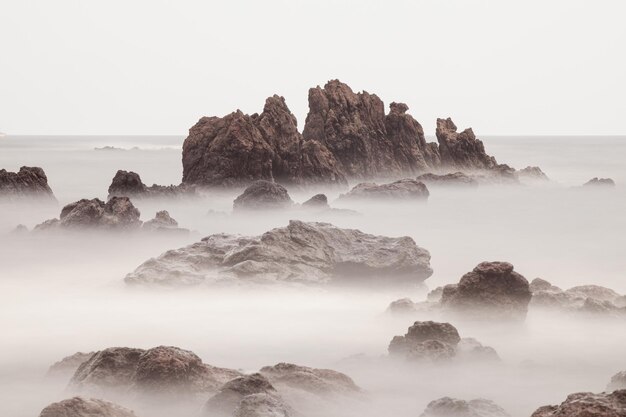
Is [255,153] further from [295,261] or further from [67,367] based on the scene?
[67,367]

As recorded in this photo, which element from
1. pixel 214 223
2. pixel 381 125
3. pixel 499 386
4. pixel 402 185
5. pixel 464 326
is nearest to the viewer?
pixel 499 386

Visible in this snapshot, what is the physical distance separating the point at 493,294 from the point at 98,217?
20.4 meters

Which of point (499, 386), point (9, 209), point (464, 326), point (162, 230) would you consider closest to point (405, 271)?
point (464, 326)

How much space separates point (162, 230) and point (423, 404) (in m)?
23.5

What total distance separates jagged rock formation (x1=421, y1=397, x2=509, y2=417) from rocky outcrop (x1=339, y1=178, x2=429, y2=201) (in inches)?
1628

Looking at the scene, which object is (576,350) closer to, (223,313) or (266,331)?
(266,331)

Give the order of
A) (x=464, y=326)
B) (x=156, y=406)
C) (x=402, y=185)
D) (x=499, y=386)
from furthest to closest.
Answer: (x=402, y=185) → (x=464, y=326) → (x=499, y=386) → (x=156, y=406)

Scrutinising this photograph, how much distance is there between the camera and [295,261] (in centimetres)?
2552

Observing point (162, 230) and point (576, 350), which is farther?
point (162, 230)

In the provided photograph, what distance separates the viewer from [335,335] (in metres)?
20.4

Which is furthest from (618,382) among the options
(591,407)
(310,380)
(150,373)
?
(150,373)

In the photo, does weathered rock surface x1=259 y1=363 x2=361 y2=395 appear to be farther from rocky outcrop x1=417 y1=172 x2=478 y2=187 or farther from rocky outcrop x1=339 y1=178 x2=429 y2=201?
rocky outcrop x1=417 y1=172 x2=478 y2=187

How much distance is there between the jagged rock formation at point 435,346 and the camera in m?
16.5

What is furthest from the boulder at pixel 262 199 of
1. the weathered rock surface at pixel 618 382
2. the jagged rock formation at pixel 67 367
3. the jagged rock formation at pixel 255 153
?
the weathered rock surface at pixel 618 382
